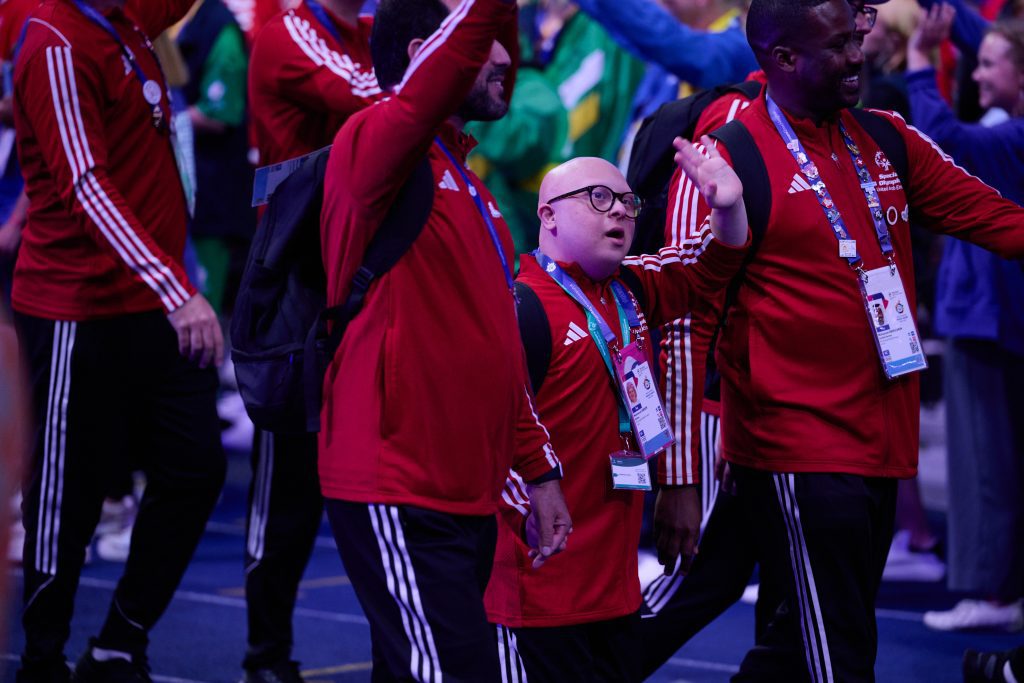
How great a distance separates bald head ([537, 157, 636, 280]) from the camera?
3924 millimetres

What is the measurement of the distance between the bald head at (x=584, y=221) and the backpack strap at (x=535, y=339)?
0.59ft

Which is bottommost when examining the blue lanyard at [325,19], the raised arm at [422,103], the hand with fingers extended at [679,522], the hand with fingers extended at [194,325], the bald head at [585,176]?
the hand with fingers extended at [679,522]

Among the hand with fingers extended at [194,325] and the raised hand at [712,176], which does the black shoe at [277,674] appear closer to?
the hand with fingers extended at [194,325]

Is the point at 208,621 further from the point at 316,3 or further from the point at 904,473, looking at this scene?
the point at 904,473

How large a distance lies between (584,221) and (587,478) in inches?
23.7

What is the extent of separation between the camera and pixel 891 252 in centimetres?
393

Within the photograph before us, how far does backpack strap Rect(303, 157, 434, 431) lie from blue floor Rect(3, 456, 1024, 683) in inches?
89.1

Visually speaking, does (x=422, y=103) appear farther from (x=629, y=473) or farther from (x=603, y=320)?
(x=629, y=473)

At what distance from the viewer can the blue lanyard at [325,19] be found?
204 inches

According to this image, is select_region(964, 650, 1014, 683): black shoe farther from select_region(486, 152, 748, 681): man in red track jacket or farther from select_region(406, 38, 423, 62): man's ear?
select_region(406, 38, 423, 62): man's ear

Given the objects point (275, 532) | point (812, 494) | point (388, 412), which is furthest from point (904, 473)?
point (275, 532)

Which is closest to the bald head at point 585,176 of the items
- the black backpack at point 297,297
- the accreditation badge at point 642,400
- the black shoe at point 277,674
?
the accreditation badge at point 642,400

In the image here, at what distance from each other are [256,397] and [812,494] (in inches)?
52.2

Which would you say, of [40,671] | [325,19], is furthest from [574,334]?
[40,671]
